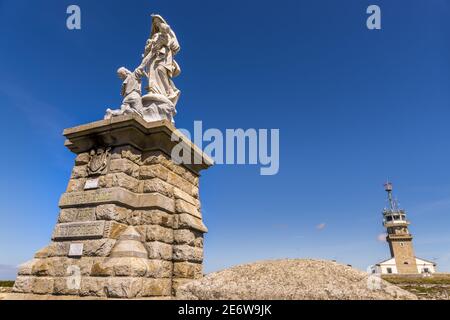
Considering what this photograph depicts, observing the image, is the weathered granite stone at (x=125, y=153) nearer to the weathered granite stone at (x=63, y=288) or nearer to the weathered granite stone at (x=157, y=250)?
the weathered granite stone at (x=157, y=250)

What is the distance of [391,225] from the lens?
71500mm

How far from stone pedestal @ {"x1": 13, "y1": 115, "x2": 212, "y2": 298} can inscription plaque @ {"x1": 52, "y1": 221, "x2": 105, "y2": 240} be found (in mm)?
18

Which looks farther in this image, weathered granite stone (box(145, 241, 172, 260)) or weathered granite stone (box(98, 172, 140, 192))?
weathered granite stone (box(98, 172, 140, 192))

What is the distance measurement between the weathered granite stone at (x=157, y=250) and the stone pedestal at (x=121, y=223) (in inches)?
0.7

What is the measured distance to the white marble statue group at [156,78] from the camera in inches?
246

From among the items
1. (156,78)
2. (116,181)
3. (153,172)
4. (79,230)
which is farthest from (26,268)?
(156,78)

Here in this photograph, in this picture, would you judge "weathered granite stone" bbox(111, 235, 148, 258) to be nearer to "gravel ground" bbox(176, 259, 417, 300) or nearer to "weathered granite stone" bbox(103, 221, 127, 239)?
"weathered granite stone" bbox(103, 221, 127, 239)

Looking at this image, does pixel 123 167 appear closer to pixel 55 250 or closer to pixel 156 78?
pixel 55 250

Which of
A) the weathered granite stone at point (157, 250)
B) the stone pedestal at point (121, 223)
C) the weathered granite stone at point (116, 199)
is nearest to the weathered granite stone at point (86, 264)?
the stone pedestal at point (121, 223)

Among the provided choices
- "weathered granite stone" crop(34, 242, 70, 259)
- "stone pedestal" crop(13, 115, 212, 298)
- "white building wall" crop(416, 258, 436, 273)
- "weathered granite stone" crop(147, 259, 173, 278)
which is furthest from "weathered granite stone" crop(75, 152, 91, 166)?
"white building wall" crop(416, 258, 436, 273)

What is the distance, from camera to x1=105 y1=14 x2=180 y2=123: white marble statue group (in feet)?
20.5

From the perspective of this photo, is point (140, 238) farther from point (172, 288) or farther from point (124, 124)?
point (124, 124)
